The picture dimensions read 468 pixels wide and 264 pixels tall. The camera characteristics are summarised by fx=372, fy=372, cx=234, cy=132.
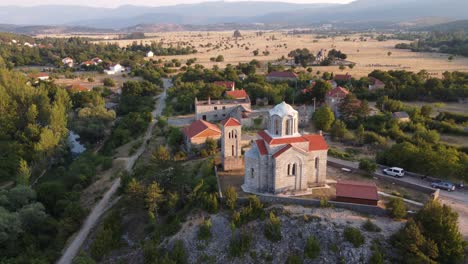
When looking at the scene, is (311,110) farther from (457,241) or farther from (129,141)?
(457,241)

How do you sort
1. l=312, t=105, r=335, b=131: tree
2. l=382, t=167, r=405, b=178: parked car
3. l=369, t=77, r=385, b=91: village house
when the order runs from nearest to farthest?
l=382, t=167, r=405, b=178: parked car < l=312, t=105, r=335, b=131: tree < l=369, t=77, r=385, b=91: village house

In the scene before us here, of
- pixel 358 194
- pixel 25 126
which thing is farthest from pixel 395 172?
pixel 25 126

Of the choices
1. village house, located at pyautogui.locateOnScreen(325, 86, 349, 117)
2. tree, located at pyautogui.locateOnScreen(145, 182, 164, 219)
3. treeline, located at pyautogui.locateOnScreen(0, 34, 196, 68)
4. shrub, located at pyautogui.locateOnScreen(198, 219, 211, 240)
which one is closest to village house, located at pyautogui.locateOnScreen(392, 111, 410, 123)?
village house, located at pyautogui.locateOnScreen(325, 86, 349, 117)

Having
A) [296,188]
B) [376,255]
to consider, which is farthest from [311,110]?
[376,255]

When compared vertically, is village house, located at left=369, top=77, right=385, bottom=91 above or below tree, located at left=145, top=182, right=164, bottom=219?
above

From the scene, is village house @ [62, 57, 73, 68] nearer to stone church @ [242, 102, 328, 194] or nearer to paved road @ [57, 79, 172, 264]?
paved road @ [57, 79, 172, 264]

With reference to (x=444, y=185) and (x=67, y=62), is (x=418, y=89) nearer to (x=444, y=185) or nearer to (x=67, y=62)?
(x=444, y=185)

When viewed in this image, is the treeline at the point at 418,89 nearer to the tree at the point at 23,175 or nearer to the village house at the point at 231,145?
the village house at the point at 231,145
